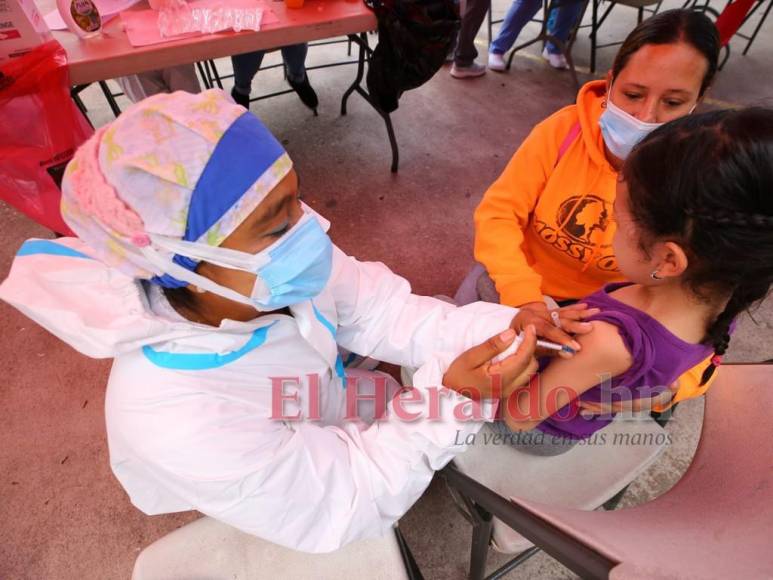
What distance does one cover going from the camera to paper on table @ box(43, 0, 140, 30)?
179cm

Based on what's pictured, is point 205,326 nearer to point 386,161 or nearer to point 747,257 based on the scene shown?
point 747,257

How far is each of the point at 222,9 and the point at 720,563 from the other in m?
2.23

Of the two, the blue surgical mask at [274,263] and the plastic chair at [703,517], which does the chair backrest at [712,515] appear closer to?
the plastic chair at [703,517]

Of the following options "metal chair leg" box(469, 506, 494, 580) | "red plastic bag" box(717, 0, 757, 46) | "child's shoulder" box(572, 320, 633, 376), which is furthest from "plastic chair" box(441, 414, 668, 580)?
"red plastic bag" box(717, 0, 757, 46)

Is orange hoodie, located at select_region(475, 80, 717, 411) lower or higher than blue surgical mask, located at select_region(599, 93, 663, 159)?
lower

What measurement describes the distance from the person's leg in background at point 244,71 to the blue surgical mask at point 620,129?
7.09 feet

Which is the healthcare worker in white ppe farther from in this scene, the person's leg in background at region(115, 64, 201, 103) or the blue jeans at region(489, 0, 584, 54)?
the blue jeans at region(489, 0, 584, 54)

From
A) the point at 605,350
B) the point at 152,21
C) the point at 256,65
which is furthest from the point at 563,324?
the point at 256,65

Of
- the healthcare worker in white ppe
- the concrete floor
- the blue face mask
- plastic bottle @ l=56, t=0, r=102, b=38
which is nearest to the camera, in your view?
the healthcare worker in white ppe

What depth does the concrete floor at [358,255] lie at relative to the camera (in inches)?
58.1

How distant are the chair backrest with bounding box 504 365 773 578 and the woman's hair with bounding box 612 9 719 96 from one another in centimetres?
69

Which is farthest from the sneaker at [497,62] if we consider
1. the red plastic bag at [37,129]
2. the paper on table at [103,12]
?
the red plastic bag at [37,129]

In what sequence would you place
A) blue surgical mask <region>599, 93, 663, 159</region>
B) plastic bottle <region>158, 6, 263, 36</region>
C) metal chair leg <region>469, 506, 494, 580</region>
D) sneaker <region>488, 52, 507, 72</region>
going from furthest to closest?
sneaker <region>488, 52, 507, 72</region>
plastic bottle <region>158, 6, 263, 36</region>
blue surgical mask <region>599, 93, 663, 159</region>
metal chair leg <region>469, 506, 494, 580</region>

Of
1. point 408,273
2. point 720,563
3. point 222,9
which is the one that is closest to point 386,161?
point 408,273
